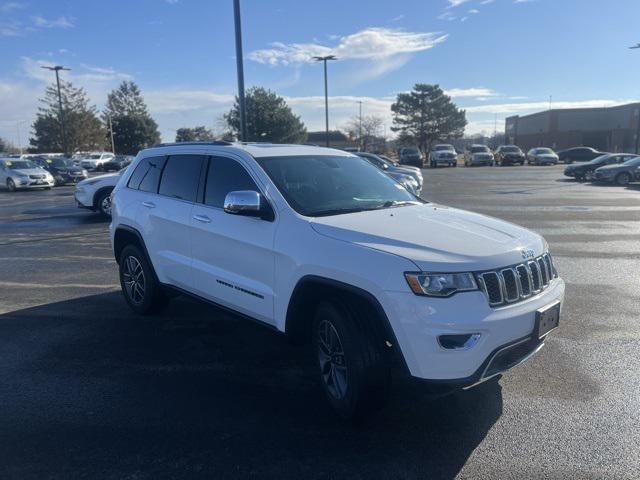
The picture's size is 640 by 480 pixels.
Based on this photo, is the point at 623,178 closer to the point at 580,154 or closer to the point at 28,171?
the point at 580,154

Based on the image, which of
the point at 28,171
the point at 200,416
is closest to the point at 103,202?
the point at 200,416

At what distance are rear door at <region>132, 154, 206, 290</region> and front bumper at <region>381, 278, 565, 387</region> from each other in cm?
249

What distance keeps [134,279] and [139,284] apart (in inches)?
4.7

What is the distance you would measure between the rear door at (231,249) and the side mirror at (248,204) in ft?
0.26

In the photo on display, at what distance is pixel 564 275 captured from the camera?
7.70 meters

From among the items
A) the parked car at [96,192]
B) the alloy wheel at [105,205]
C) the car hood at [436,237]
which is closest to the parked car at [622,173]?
the parked car at [96,192]

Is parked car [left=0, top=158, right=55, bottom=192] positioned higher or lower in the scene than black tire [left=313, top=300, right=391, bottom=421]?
higher

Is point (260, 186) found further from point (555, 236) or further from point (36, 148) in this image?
point (36, 148)

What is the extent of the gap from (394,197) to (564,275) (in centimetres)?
422

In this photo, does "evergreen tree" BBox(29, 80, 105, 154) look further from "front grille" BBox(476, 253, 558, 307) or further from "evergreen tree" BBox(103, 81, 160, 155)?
"front grille" BBox(476, 253, 558, 307)

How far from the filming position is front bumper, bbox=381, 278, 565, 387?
10.1 feet

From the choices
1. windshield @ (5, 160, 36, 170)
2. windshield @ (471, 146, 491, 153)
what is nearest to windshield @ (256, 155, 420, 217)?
windshield @ (5, 160, 36, 170)

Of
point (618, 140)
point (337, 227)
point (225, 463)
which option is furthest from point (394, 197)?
point (618, 140)

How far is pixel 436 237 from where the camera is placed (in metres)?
3.53
